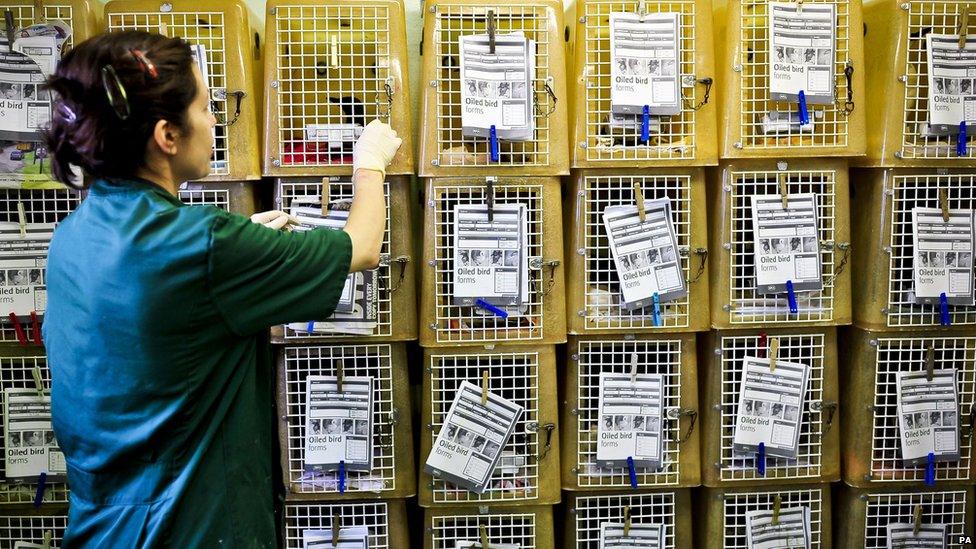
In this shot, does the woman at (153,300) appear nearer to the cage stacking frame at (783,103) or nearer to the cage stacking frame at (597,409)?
the cage stacking frame at (597,409)

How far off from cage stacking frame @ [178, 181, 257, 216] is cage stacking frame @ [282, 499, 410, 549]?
31.7 inches

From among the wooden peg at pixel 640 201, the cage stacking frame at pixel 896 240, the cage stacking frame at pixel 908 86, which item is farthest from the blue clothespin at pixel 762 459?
the cage stacking frame at pixel 908 86

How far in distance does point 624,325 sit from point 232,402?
3.63ft

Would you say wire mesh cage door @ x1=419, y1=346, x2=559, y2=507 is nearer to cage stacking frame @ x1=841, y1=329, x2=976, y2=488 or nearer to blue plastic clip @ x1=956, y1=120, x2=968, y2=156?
cage stacking frame @ x1=841, y1=329, x2=976, y2=488

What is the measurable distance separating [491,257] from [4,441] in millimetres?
1362

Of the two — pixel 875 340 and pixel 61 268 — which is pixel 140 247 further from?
pixel 875 340

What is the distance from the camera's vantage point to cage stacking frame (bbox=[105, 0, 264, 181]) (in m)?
2.18

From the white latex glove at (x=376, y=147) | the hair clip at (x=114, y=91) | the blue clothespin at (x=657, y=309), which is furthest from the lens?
the blue clothespin at (x=657, y=309)

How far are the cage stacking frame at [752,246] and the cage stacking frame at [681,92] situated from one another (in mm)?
127

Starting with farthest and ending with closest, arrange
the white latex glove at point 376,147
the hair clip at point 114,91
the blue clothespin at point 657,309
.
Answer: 1. the blue clothespin at point 657,309
2. the white latex glove at point 376,147
3. the hair clip at point 114,91

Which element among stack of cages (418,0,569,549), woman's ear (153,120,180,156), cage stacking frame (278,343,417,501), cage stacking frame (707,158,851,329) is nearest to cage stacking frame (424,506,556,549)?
stack of cages (418,0,569,549)

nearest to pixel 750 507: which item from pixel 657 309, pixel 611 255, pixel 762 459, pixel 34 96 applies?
pixel 762 459

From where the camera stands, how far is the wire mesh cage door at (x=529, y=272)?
225 cm

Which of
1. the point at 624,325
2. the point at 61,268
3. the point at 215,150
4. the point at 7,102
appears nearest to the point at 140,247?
the point at 61,268
